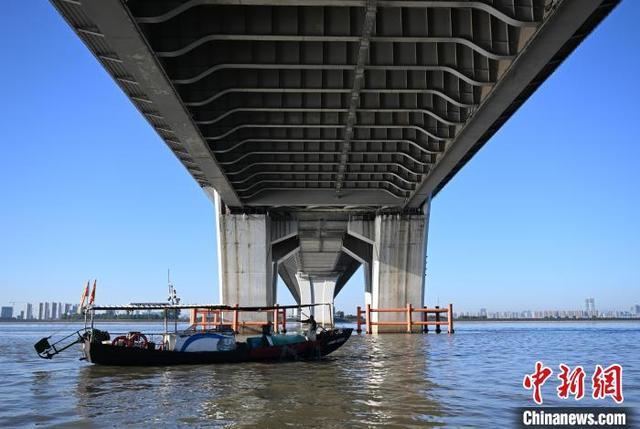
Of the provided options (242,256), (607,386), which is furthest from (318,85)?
(242,256)

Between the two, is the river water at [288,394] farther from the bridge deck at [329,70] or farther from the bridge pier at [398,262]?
the bridge pier at [398,262]

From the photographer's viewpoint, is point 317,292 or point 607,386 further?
point 317,292

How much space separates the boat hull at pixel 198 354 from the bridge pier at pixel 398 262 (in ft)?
76.2

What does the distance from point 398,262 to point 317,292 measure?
62.6 metres

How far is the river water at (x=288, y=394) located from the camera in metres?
11.1

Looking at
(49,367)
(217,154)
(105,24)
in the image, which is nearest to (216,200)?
(217,154)

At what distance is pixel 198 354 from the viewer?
23.4 metres

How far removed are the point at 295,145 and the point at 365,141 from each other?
4.61 metres

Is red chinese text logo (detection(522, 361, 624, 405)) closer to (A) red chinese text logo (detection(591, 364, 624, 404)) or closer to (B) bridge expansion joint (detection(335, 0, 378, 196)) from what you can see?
(A) red chinese text logo (detection(591, 364, 624, 404))

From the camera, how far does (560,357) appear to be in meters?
25.2

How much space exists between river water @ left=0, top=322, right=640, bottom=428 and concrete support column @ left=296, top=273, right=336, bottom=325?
2938 inches

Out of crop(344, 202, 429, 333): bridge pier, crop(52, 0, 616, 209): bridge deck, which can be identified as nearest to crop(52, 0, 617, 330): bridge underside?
crop(52, 0, 616, 209): bridge deck

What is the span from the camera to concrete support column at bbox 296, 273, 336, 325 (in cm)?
9906

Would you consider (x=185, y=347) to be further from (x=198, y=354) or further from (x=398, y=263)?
(x=398, y=263)
